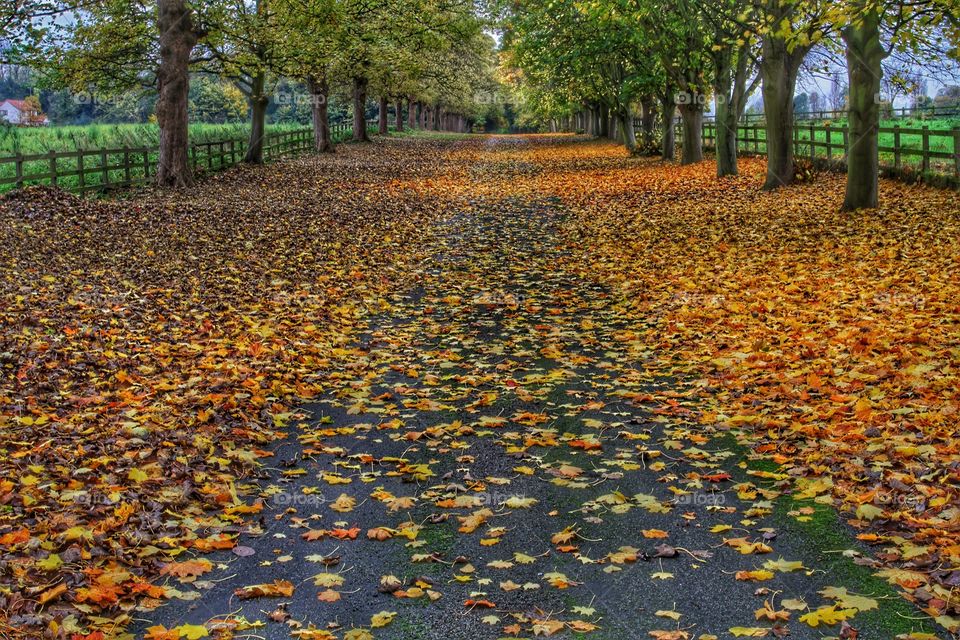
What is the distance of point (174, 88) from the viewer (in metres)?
22.9

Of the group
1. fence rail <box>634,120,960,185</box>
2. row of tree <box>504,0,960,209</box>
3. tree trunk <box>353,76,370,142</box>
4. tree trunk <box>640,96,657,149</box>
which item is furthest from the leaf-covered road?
tree trunk <box>353,76,370,142</box>

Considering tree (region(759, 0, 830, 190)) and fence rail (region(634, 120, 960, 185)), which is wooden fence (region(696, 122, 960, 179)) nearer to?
fence rail (region(634, 120, 960, 185))

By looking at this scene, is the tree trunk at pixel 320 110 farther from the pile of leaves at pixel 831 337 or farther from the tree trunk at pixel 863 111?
the tree trunk at pixel 863 111

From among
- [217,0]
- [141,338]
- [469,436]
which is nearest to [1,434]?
[141,338]

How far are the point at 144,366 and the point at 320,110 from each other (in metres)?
35.1

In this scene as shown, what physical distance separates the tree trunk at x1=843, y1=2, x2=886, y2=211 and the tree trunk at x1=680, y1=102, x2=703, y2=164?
1529cm

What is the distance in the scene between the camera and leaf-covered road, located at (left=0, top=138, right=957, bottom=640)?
4410mm

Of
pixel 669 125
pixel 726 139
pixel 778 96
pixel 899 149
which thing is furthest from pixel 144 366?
pixel 669 125

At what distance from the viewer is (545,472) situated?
6.17 metres

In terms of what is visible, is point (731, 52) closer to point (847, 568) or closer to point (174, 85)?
point (174, 85)

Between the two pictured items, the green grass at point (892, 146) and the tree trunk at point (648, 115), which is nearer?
the green grass at point (892, 146)

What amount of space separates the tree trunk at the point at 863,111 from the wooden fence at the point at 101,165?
16.8m

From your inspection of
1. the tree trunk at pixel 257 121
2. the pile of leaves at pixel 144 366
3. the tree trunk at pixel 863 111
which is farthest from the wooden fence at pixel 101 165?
the tree trunk at pixel 863 111

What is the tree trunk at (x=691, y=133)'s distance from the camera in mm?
31406
